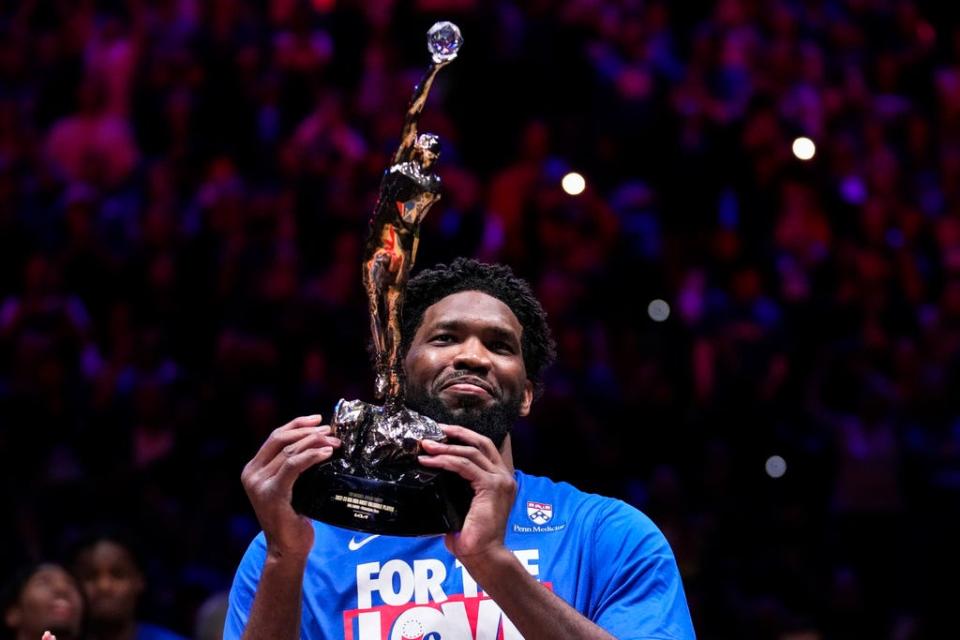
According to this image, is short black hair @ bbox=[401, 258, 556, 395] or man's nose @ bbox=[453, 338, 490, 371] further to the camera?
short black hair @ bbox=[401, 258, 556, 395]

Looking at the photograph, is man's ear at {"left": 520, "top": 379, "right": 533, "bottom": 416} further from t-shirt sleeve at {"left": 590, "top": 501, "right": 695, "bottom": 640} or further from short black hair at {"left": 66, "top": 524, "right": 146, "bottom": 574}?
short black hair at {"left": 66, "top": 524, "right": 146, "bottom": 574}

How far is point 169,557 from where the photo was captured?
231 inches

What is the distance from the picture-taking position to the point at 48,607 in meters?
4.23

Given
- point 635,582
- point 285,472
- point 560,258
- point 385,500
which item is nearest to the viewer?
point 285,472

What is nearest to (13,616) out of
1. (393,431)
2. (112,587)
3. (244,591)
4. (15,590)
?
(15,590)

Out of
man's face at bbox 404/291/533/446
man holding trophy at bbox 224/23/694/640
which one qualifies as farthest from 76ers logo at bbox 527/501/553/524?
man's face at bbox 404/291/533/446

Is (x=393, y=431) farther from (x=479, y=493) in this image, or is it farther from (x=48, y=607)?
(x=48, y=607)

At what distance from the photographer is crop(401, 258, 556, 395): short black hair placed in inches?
112

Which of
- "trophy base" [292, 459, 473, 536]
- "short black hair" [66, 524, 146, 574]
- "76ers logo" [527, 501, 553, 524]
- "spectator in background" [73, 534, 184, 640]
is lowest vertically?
"spectator in background" [73, 534, 184, 640]

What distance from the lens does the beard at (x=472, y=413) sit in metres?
2.55

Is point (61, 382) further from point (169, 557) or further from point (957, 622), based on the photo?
point (957, 622)

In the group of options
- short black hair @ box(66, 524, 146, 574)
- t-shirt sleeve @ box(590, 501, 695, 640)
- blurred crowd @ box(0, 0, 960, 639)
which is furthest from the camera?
blurred crowd @ box(0, 0, 960, 639)

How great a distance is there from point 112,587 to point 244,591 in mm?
2293

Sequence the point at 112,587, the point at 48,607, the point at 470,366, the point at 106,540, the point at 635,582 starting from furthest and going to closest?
the point at 106,540 < the point at 112,587 < the point at 48,607 < the point at 470,366 < the point at 635,582
